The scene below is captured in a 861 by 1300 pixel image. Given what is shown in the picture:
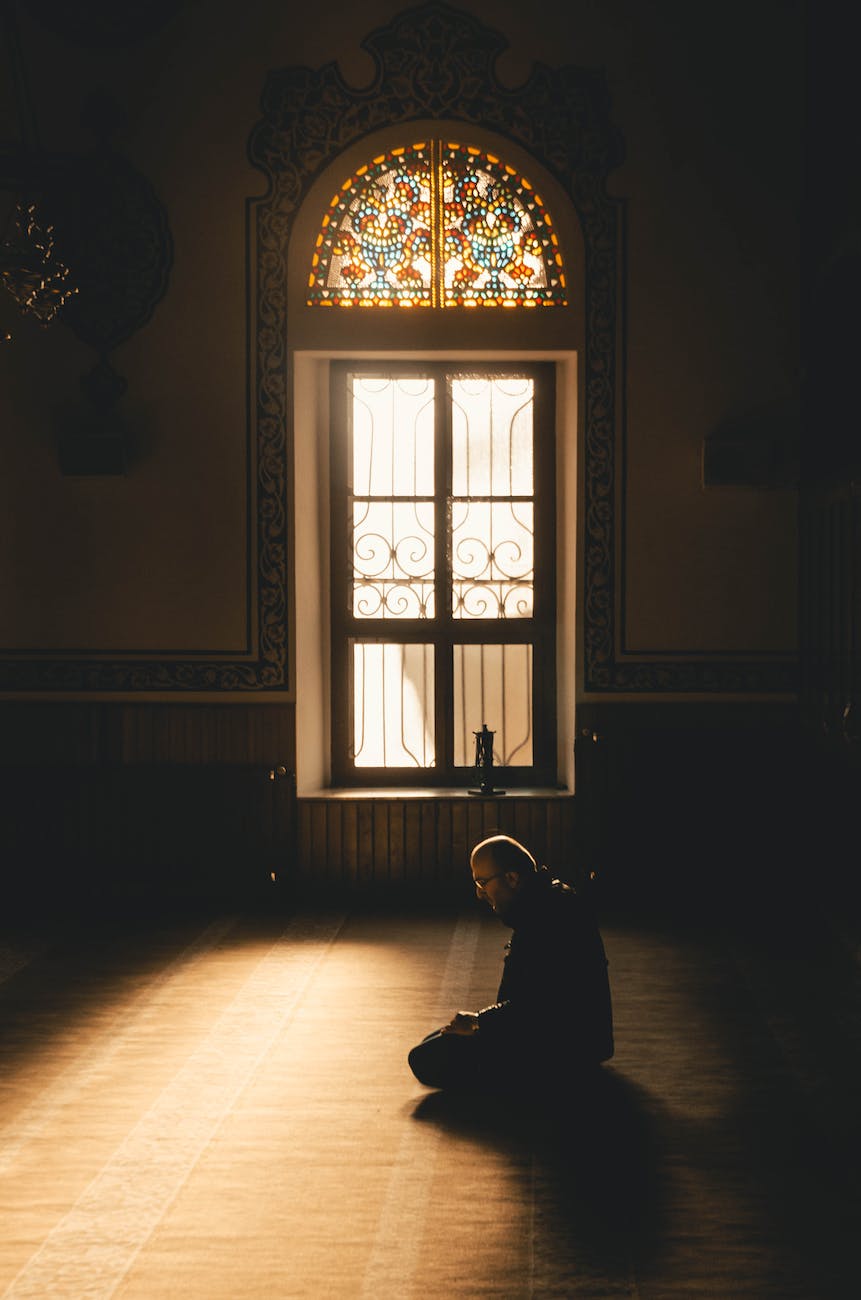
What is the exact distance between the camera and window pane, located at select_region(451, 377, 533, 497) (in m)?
6.31

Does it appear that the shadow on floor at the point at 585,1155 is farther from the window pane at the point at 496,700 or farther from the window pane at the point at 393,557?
the window pane at the point at 393,557

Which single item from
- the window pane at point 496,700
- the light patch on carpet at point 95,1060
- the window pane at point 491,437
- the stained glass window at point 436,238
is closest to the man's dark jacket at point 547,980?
the light patch on carpet at point 95,1060

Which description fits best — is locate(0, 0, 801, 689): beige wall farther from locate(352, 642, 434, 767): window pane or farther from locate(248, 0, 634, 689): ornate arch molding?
locate(352, 642, 434, 767): window pane

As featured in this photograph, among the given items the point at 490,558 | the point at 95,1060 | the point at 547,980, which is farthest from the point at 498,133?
the point at 95,1060

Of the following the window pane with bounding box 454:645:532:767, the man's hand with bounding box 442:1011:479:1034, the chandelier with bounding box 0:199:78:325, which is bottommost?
the man's hand with bounding box 442:1011:479:1034

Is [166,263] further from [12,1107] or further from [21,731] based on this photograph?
[12,1107]

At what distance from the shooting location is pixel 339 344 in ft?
19.8

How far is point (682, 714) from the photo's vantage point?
599cm

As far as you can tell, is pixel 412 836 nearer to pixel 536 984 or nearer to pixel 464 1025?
pixel 464 1025

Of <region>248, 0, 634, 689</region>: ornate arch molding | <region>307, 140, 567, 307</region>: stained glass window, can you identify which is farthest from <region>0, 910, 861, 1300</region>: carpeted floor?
<region>307, 140, 567, 307</region>: stained glass window

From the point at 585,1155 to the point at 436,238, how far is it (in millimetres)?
4211

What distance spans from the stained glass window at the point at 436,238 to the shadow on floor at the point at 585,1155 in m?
3.64

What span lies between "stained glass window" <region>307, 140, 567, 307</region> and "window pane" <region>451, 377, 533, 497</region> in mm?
435

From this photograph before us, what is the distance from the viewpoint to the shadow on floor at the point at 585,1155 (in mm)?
2840
